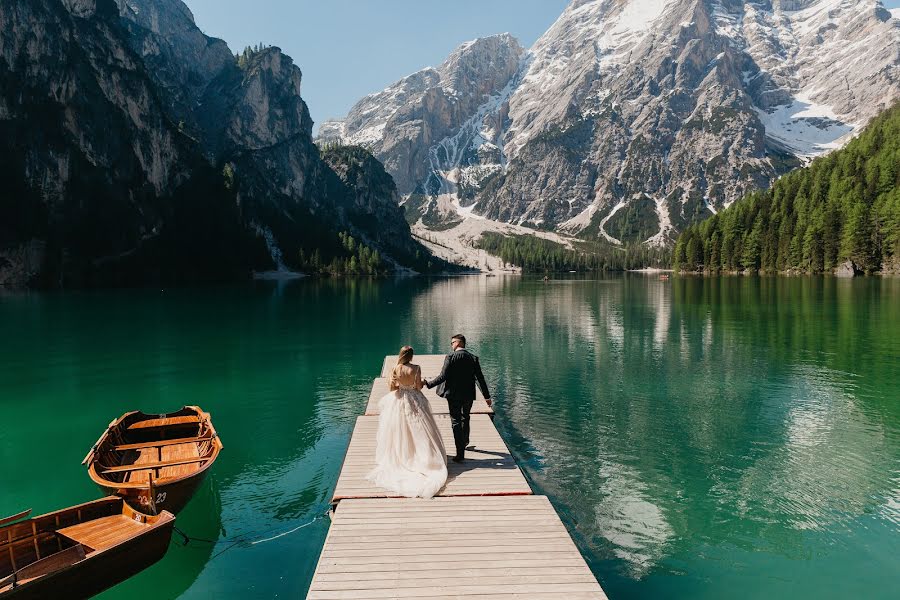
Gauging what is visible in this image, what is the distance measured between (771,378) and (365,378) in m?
26.9

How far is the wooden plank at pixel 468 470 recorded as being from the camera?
47.5 ft

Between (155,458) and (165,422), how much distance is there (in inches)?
88.7

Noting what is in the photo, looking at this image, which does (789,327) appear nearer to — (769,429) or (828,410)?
(828,410)

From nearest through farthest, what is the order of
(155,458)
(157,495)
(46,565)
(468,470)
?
(46,565) < (157,495) < (468,470) < (155,458)

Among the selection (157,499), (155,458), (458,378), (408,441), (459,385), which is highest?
(458,378)

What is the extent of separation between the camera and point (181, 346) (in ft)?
168

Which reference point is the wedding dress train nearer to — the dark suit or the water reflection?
the dark suit

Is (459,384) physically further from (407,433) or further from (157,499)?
(157,499)

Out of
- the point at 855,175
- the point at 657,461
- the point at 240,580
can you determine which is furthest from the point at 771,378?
the point at 855,175

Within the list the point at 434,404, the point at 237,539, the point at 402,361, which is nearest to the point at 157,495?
the point at 237,539

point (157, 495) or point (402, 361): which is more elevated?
point (402, 361)

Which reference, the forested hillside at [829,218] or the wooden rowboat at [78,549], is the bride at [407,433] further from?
the forested hillside at [829,218]

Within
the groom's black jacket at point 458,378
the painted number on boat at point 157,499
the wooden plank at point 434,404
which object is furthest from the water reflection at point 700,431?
the painted number on boat at point 157,499

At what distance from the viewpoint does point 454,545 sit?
11.3m
